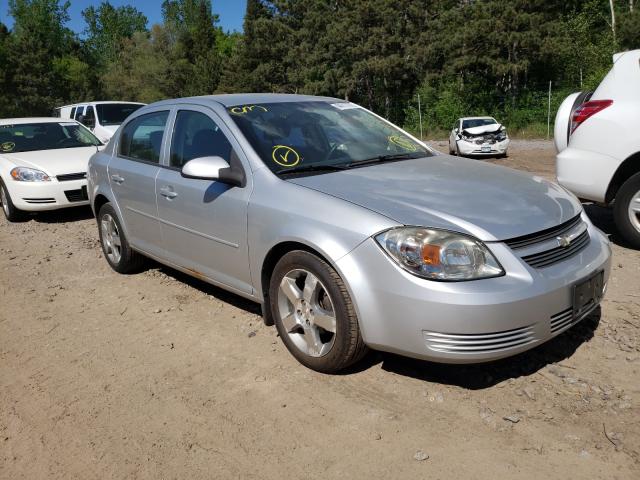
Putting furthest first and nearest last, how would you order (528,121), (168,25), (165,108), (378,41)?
(168,25) < (378,41) < (528,121) < (165,108)

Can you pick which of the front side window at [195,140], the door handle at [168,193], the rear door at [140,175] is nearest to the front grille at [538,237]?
the front side window at [195,140]

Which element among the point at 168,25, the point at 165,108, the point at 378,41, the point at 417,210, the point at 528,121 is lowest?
the point at 528,121

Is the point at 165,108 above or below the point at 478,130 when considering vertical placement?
above

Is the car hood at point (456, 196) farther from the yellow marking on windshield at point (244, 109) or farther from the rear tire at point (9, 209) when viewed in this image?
the rear tire at point (9, 209)

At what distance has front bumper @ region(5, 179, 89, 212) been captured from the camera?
26.6 feet

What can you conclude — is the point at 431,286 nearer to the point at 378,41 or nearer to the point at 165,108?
the point at 165,108

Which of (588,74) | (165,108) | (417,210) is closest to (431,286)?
(417,210)

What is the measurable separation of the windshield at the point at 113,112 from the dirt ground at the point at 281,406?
1033 cm

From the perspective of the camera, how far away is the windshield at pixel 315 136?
3.69 metres

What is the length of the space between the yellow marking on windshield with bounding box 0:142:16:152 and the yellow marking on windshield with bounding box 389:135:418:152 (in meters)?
7.06

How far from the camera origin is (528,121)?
A: 25.5 meters

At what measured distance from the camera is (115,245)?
546 cm

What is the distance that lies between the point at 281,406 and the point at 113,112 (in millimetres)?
12723

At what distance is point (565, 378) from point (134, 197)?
11.5 feet
